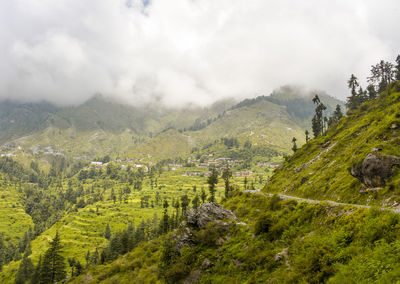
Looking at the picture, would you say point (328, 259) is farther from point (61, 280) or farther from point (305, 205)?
point (61, 280)

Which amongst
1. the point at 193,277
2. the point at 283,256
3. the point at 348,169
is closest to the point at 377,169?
the point at 348,169

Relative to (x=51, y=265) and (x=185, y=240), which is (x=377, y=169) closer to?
(x=185, y=240)

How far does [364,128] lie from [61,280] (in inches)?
5281

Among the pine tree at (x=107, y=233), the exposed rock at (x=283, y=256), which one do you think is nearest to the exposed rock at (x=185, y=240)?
the exposed rock at (x=283, y=256)

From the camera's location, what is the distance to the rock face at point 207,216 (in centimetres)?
3803

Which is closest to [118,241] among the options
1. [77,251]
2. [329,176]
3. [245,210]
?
[77,251]

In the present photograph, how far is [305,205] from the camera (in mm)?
25922

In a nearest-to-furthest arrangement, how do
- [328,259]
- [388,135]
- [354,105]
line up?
[328,259] → [388,135] → [354,105]

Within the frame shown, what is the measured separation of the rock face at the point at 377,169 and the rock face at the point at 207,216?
21.2m

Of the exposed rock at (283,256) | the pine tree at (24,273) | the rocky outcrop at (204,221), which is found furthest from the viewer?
the pine tree at (24,273)

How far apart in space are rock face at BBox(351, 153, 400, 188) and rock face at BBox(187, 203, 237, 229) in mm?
21170

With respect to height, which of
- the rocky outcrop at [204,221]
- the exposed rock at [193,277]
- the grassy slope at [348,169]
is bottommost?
the exposed rock at [193,277]

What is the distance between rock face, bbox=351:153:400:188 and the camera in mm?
28078

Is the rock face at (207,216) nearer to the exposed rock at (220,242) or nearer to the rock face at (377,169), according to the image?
the exposed rock at (220,242)
